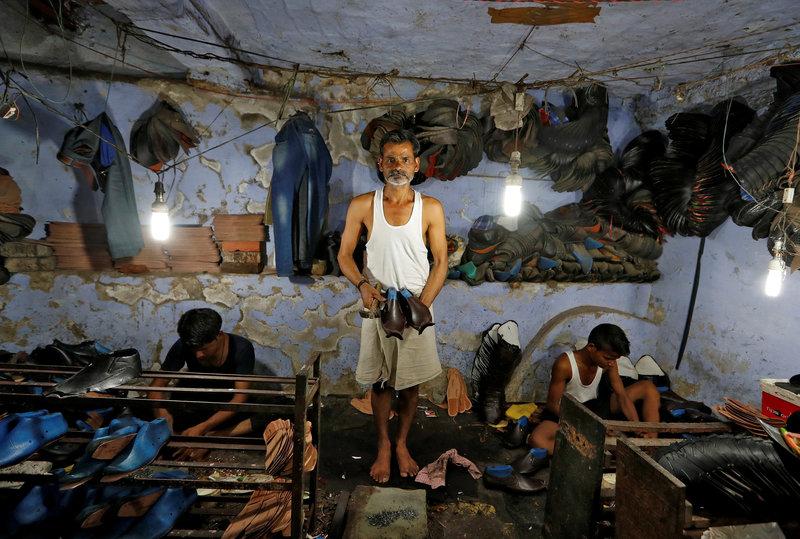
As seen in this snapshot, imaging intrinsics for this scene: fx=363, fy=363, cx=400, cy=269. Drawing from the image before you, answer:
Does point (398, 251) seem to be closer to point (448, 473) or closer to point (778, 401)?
point (448, 473)

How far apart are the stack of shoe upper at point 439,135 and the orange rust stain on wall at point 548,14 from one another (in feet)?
3.74

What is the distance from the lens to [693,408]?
386cm

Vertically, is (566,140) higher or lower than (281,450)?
higher

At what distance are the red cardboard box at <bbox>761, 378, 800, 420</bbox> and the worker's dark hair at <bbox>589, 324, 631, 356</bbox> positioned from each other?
86 cm

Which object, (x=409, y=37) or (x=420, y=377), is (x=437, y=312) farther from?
(x=409, y=37)

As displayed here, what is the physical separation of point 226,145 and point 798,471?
508 cm

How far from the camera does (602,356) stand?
3.34 meters

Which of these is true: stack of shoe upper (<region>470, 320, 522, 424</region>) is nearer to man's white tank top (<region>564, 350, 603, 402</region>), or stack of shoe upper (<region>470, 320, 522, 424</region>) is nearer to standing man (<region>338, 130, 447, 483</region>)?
man's white tank top (<region>564, 350, 603, 402</region>)

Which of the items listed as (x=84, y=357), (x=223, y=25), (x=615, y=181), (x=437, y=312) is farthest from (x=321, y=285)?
(x=615, y=181)

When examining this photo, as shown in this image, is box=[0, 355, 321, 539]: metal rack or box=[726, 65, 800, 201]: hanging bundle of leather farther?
box=[726, 65, 800, 201]: hanging bundle of leather

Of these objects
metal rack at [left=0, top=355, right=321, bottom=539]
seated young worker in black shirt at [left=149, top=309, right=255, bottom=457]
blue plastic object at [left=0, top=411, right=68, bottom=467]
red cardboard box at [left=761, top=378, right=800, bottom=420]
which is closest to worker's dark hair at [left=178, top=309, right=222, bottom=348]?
seated young worker in black shirt at [left=149, top=309, right=255, bottom=457]

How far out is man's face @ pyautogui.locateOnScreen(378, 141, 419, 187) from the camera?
2797 millimetres

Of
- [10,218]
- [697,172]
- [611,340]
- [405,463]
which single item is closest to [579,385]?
[611,340]

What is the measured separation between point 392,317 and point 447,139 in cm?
218
